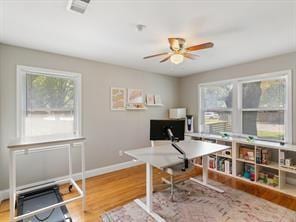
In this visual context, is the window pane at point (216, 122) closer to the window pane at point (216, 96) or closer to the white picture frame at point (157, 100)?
the window pane at point (216, 96)

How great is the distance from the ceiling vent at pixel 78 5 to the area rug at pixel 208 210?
2.43m

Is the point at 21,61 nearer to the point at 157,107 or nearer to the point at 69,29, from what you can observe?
the point at 69,29

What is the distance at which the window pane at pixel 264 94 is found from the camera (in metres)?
3.16

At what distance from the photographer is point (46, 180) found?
9.48 ft

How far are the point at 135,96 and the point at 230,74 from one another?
2.31 metres

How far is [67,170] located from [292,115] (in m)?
4.27

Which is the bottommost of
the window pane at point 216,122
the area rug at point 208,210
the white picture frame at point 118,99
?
the area rug at point 208,210

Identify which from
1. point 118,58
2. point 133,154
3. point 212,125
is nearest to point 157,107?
→ point 212,125

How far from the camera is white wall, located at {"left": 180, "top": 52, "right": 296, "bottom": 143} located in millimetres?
3004

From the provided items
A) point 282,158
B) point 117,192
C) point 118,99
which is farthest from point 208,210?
point 118,99

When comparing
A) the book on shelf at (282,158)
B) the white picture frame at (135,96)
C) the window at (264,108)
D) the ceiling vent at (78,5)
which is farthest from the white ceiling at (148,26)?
the book on shelf at (282,158)

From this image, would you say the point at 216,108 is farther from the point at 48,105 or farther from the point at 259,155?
the point at 48,105

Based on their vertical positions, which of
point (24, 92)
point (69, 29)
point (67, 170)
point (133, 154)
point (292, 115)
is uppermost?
point (69, 29)

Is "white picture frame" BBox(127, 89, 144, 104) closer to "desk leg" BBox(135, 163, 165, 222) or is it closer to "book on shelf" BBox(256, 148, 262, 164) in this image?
"desk leg" BBox(135, 163, 165, 222)
